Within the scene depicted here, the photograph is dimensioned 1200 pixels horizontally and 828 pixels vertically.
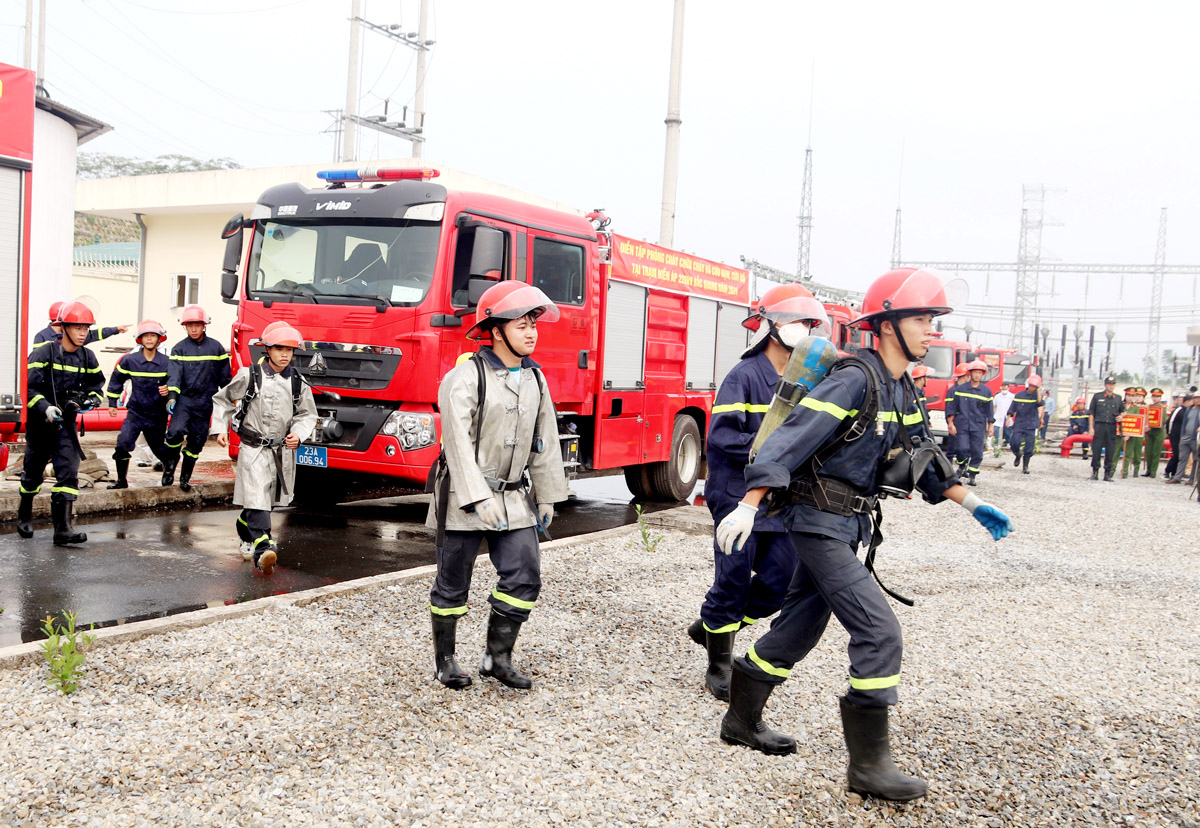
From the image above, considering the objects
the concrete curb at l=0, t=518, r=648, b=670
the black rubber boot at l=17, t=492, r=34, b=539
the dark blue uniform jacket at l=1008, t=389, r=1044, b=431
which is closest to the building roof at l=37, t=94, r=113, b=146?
the black rubber boot at l=17, t=492, r=34, b=539

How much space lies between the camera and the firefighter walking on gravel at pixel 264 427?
6.71 meters

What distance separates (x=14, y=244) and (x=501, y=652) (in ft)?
14.7

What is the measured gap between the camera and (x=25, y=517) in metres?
7.60

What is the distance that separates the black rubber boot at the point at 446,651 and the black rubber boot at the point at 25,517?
4.74 meters

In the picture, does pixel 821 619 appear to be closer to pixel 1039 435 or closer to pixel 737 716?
pixel 737 716

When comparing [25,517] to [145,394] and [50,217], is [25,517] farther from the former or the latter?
[50,217]

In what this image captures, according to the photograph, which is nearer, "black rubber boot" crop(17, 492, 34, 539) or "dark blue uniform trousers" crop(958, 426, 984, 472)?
"black rubber boot" crop(17, 492, 34, 539)

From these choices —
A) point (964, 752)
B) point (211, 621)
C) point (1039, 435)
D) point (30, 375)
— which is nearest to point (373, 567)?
point (211, 621)

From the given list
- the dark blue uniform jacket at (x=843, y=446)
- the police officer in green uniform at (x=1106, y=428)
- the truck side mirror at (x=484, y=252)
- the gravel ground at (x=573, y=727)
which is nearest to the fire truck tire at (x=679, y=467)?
the truck side mirror at (x=484, y=252)

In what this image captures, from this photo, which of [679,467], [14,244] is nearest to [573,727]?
[14,244]

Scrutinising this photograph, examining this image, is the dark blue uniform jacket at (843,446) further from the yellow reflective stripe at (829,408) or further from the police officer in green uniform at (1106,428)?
the police officer in green uniform at (1106,428)

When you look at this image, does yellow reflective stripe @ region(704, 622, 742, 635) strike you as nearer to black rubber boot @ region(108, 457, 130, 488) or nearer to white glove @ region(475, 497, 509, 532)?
white glove @ region(475, 497, 509, 532)

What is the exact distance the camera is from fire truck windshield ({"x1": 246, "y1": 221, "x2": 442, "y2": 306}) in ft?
27.0

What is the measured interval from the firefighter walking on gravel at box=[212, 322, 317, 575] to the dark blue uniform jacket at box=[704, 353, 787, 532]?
3355mm
